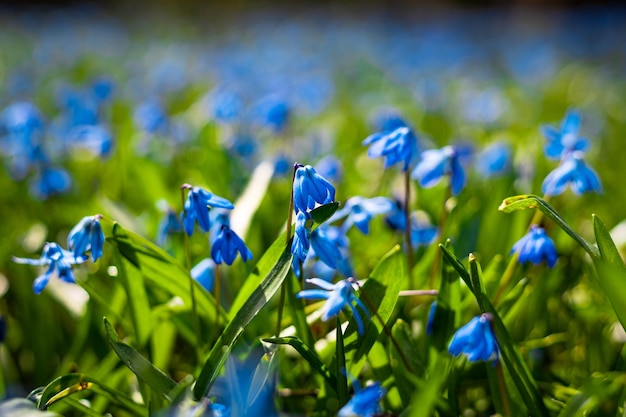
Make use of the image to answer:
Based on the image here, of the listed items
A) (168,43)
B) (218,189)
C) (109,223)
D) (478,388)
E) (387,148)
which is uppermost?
(387,148)

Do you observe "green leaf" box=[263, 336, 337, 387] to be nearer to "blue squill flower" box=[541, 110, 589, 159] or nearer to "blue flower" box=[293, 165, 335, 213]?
"blue flower" box=[293, 165, 335, 213]

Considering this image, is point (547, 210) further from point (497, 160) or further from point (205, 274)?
point (497, 160)

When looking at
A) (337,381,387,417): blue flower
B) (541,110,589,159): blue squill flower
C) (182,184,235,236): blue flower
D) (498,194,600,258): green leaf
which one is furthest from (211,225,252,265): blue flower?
(541,110,589,159): blue squill flower

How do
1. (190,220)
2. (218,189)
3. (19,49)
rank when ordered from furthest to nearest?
(19,49)
(218,189)
(190,220)

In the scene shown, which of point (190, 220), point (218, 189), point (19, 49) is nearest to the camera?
point (190, 220)

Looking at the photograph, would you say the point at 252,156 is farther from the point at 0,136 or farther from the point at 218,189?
the point at 0,136

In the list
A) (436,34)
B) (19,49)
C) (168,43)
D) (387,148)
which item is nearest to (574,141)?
(387,148)

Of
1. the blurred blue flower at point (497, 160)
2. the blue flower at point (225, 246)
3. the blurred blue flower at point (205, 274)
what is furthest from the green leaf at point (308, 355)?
the blurred blue flower at point (497, 160)

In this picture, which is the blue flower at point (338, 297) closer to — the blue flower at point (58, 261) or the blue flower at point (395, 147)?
the blue flower at point (395, 147)
